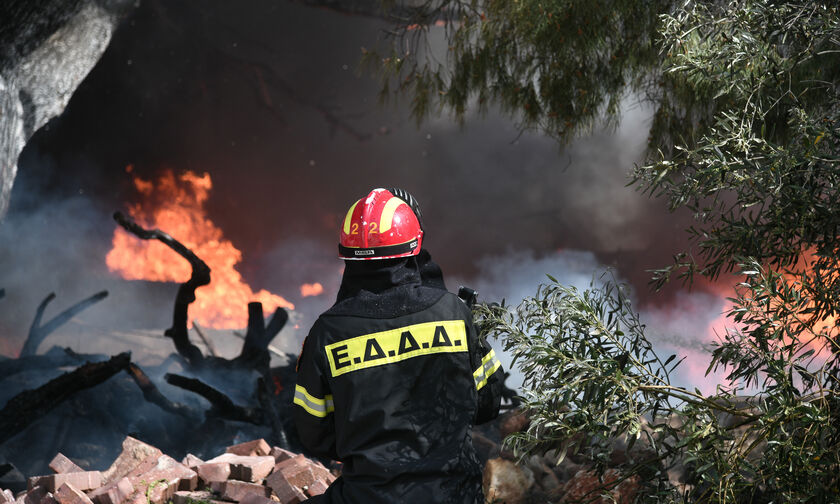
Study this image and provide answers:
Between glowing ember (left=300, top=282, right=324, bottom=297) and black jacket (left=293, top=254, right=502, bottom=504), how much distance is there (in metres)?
3.04

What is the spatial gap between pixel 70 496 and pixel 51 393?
152 cm

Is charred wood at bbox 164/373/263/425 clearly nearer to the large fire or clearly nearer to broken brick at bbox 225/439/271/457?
the large fire

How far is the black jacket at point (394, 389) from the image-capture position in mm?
1754

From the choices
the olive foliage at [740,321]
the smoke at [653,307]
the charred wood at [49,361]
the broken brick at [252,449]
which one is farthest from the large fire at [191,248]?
the olive foliage at [740,321]

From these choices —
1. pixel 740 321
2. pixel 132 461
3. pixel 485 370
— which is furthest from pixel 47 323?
pixel 740 321

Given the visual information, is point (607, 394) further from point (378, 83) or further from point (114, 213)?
point (114, 213)

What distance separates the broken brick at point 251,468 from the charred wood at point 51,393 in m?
1.42

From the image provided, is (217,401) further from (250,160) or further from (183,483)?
(250,160)

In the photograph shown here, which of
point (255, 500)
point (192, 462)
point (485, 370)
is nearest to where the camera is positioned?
point (485, 370)

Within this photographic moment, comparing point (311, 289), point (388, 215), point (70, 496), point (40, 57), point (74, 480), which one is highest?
point (40, 57)

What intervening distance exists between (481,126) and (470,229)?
703mm

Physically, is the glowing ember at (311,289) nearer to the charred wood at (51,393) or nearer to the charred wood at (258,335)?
the charred wood at (258,335)

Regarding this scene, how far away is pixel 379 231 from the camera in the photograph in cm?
183

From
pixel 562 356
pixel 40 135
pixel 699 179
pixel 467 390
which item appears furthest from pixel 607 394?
pixel 40 135
